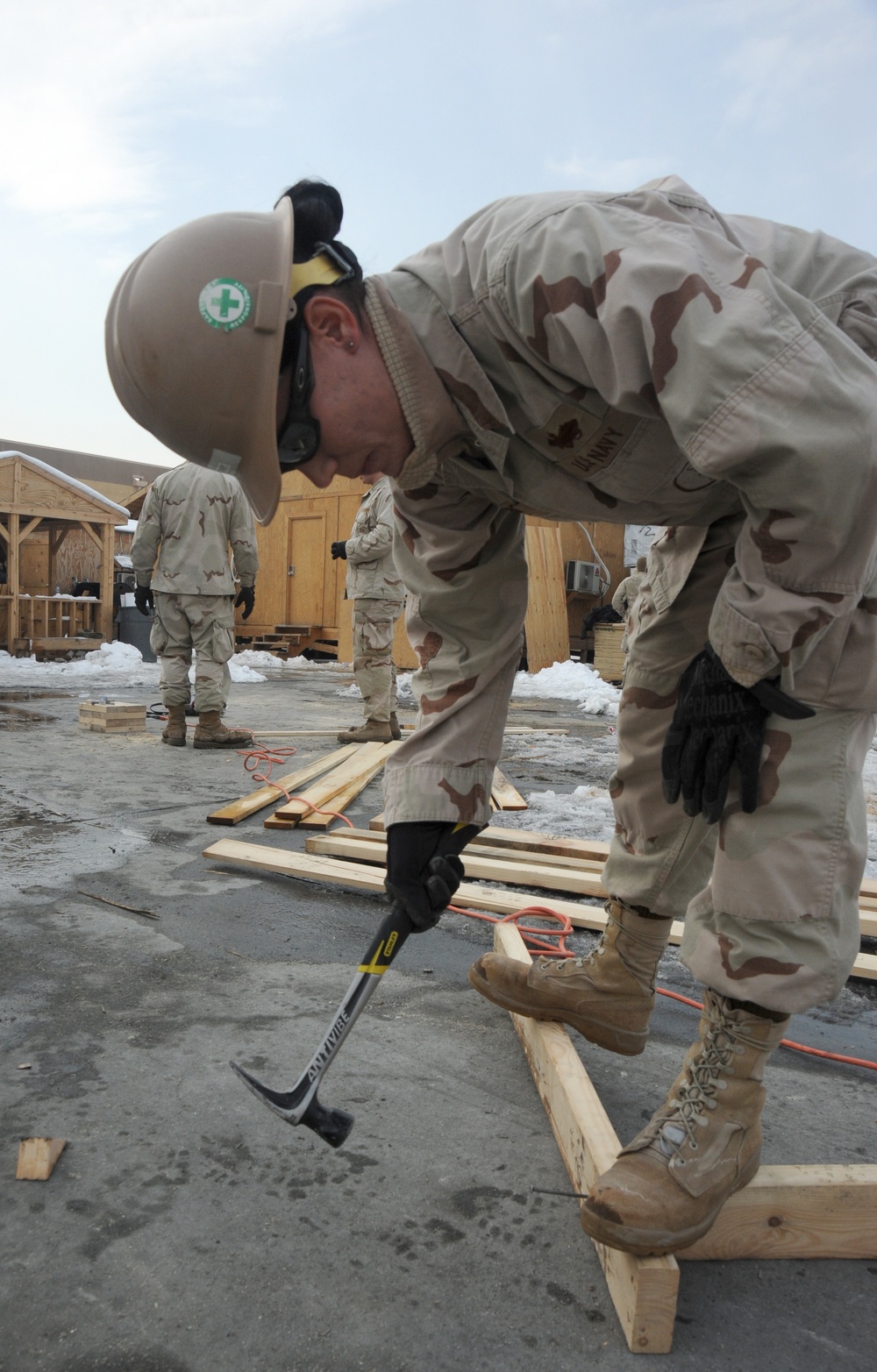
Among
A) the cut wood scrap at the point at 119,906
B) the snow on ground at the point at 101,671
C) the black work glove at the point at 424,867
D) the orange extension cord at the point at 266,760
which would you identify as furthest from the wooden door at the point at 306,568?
the black work glove at the point at 424,867

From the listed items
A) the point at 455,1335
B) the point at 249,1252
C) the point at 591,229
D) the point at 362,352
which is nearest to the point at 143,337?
the point at 362,352

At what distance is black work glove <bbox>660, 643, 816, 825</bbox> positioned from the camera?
1.38m

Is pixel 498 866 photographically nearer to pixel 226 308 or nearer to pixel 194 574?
pixel 226 308

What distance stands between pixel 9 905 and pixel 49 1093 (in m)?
1.24

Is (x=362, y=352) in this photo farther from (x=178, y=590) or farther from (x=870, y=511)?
(x=178, y=590)

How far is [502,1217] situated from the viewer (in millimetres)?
1436

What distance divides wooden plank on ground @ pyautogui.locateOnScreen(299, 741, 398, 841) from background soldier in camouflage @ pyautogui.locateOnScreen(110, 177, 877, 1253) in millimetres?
1888

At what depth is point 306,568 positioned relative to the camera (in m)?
17.8

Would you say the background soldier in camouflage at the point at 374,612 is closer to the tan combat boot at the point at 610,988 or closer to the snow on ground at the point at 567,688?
the snow on ground at the point at 567,688

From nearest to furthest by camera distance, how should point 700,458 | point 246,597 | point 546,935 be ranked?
point 700,458 < point 546,935 < point 246,597

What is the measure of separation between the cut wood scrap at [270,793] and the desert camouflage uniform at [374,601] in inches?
30.4

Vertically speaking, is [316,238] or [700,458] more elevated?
[316,238]

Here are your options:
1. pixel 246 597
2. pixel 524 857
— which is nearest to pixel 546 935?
pixel 524 857

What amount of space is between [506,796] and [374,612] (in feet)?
7.79
